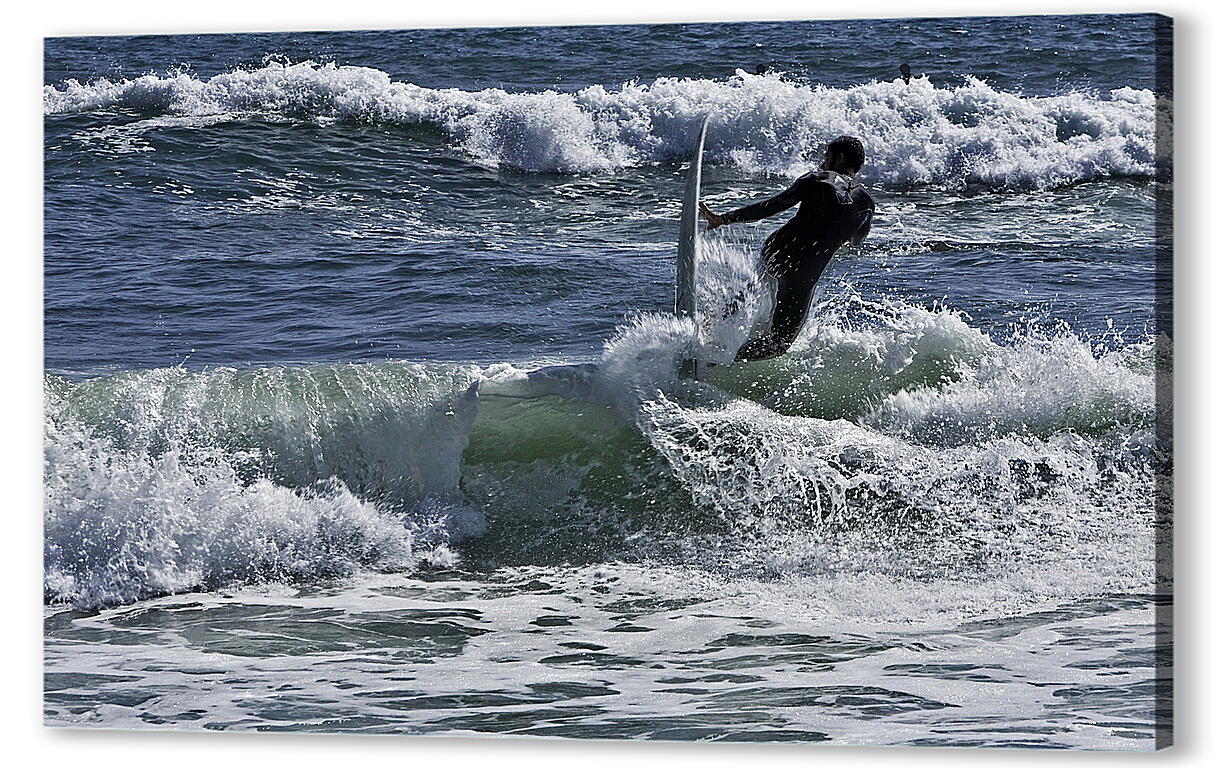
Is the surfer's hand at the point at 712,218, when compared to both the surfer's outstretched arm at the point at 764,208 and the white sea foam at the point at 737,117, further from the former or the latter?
the white sea foam at the point at 737,117

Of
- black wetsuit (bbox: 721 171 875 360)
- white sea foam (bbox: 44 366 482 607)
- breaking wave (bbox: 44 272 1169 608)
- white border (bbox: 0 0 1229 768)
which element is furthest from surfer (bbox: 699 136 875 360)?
white sea foam (bbox: 44 366 482 607)

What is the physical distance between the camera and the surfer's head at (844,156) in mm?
3949

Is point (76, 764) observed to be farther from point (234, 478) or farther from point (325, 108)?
point (325, 108)

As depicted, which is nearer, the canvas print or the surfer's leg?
the canvas print

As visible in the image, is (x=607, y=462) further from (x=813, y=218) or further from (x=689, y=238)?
(x=813, y=218)

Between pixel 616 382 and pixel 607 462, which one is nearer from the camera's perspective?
pixel 616 382

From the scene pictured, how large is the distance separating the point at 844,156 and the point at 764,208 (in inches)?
8.3

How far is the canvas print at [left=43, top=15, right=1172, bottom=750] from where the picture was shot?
3771 mm

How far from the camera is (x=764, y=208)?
3.99m

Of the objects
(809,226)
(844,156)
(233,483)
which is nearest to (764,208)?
(809,226)

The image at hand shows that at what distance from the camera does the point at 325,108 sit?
166 inches

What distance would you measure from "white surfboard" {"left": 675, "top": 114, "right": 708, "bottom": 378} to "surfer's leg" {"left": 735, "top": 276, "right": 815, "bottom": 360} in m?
0.17

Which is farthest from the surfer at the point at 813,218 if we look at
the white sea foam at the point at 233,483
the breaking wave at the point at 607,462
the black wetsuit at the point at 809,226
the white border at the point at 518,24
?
the white sea foam at the point at 233,483

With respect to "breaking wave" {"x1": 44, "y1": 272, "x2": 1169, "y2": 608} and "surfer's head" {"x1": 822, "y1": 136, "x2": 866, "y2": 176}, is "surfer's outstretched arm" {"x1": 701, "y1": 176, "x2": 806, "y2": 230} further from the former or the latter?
"breaking wave" {"x1": 44, "y1": 272, "x2": 1169, "y2": 608}
